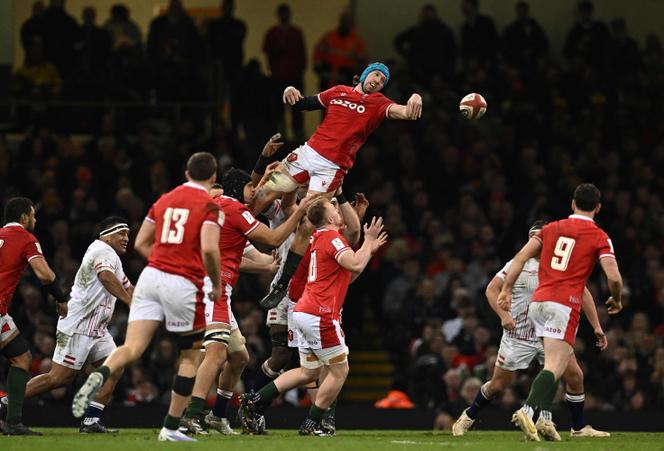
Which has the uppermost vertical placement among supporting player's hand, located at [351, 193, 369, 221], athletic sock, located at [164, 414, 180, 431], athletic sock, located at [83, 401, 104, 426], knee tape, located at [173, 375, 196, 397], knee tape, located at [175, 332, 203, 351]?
supporting player's hand, located at [351, 193, 369, 221]

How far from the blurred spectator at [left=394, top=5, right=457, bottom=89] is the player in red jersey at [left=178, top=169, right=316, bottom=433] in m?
10.4

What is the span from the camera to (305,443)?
40.0ft

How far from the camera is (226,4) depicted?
76.7 ft

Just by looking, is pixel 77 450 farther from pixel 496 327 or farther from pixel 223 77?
pixel 223 77

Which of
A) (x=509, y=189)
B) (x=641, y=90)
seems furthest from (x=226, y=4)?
(x=641, y=90)

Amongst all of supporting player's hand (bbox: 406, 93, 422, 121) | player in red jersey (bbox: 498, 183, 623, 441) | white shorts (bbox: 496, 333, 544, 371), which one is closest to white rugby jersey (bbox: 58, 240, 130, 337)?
supporting player's hand (bbox: 406, 93, 422, 121)

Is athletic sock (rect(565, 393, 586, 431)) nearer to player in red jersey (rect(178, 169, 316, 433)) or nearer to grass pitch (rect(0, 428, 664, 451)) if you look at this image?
grass pitch (rect(0, 428, 664, 451))

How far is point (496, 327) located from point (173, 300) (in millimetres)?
9324

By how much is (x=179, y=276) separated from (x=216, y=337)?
1823mm

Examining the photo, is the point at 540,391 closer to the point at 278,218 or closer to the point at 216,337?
the point at 216,337

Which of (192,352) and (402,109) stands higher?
(402,109)

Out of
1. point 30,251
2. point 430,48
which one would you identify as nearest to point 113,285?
point 30,251

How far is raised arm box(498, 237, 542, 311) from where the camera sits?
12.8 metres

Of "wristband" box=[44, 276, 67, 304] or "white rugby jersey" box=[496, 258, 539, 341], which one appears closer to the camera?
"wristband" box=[44, 276, 67, 304]
